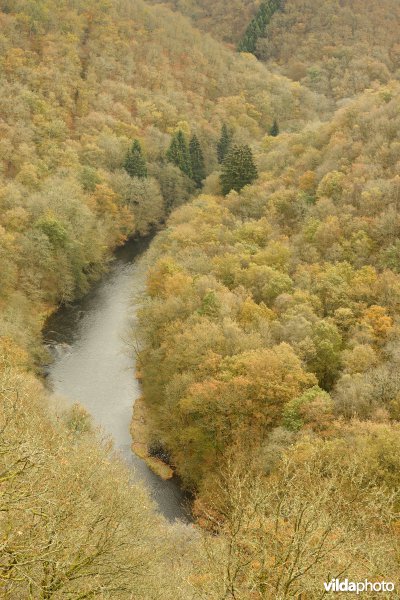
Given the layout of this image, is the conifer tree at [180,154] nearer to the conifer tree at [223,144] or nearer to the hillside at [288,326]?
the conifer tree at [223,144]

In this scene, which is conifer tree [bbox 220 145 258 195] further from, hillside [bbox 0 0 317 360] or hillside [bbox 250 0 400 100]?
hillside [bbox 250 0 400 100]

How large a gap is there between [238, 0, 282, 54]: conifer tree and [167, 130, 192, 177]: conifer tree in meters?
60.4

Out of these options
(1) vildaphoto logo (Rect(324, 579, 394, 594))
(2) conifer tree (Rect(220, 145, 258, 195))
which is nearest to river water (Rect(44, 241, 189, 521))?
(2) conifer tree (Rect(220, 145, 258, 195))

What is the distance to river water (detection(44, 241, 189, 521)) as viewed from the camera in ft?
134

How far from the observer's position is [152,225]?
87125 millimetres

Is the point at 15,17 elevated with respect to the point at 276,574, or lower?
elevated

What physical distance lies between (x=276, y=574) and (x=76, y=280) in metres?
55.7

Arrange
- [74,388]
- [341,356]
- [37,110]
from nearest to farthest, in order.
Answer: [341,356], [74,388], [37,110]

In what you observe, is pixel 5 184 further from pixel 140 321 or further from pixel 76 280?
pixel 140 321

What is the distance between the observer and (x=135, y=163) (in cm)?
8406

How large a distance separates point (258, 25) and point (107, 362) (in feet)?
396

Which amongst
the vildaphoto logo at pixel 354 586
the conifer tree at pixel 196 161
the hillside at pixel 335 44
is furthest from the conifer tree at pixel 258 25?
the vildaphoto logo at pixel 354 586

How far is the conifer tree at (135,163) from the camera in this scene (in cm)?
8394

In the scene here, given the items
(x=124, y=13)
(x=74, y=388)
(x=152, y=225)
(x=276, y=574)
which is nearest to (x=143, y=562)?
(x=276, y=574)
